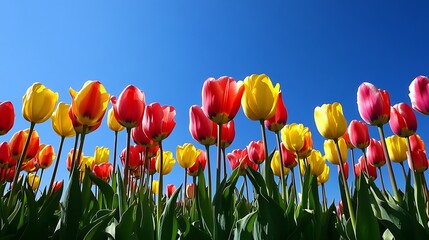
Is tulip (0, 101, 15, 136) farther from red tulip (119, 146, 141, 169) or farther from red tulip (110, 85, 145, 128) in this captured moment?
→ red tulip (110, 85, 145, 128)

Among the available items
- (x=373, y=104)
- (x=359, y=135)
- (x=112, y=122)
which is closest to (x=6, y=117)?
(x=112, y=122)

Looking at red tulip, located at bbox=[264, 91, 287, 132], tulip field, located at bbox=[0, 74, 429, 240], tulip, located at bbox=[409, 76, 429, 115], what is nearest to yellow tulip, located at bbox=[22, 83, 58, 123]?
tulip field, located at bbox=[0, 74, 429, 240]

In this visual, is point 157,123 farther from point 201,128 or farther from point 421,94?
point 421,94

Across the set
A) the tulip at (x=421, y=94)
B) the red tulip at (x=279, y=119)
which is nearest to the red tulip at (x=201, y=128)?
the red tulip at (x=279, y=119)

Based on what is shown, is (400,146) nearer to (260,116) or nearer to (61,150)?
(260,116)

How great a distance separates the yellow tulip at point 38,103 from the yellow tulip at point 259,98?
1847 mm

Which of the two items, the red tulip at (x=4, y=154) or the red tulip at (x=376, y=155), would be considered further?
the red tulip at (x=376, y=155)

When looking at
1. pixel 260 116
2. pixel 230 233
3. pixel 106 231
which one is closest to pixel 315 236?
pixel 230 233

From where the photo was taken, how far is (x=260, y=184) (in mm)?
2379

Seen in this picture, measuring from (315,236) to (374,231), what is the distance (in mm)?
372

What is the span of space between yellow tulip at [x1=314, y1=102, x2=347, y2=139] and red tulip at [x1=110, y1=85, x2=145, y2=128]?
1.76 metres

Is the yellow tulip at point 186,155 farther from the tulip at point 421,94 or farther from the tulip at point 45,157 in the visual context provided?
the tulip at point 421,94

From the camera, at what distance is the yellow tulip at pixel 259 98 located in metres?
2.69

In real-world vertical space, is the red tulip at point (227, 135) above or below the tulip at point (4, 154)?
below
